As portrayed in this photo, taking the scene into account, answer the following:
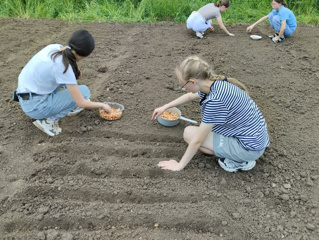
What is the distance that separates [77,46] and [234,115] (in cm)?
149

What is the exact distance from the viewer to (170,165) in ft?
9.21

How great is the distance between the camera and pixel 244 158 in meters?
2.74

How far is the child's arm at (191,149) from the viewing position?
252cm

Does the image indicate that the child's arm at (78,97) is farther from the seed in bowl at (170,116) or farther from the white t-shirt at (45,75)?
the seed in bowl at (170,116)

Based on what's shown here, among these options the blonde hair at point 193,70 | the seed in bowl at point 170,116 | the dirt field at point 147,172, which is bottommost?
the dirt field at point 147,172

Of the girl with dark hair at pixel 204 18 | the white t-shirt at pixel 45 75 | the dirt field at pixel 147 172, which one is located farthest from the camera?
the girl with dark hair at pixel 204 18

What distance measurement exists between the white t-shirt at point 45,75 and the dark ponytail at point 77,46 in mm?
48

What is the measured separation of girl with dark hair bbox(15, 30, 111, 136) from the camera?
2.76 meters

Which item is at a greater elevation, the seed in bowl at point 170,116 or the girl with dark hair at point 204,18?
the girl with dark hair at point 204,18

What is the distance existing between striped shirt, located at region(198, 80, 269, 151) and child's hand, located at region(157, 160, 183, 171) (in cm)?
48

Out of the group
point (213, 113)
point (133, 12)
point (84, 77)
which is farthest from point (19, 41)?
point (213, 113)

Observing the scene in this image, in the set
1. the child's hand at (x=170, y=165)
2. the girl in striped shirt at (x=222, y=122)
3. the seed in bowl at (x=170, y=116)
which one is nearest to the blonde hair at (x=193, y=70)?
the girl in striped shirt at (x=222, y=122)

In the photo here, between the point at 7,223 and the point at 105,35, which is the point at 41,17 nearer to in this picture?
the point at 105,35

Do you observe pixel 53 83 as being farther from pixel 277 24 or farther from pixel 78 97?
pixel 277 24
